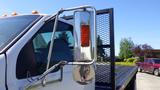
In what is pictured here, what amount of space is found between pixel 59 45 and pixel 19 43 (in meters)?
0.70

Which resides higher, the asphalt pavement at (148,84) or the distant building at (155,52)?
the distant building at (155,52)

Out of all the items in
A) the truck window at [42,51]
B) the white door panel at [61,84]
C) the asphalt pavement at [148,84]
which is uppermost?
the truck window at [42,51]

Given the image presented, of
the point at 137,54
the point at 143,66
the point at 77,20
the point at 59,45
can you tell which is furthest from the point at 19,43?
the point at 137,54

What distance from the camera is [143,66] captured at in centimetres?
2938

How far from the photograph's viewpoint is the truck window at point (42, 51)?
8.25ft

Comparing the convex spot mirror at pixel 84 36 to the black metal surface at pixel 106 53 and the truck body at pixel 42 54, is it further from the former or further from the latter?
the black metal surface at pixel 106 53

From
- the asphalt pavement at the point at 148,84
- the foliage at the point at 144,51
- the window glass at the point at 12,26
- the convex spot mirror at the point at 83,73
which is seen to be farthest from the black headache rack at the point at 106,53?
the foliage at the point at 144,51

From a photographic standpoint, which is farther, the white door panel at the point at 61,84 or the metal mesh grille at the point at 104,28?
the metal mesh grille at the point at 104,28

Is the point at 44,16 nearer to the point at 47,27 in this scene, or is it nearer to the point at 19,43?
the point at 47,27

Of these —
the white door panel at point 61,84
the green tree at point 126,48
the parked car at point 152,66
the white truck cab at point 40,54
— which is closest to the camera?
the white truck cab at point 40,54

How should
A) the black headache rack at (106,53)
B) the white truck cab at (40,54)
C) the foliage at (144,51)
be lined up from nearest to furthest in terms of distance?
the white truck cab at (40,54)
the black headache rack at (106,53)
the foliage at (144,51)

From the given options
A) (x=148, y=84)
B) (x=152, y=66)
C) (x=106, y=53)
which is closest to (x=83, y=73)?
(x=106, y=53)

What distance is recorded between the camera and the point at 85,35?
96.1 inches

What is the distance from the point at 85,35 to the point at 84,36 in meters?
0.01
